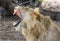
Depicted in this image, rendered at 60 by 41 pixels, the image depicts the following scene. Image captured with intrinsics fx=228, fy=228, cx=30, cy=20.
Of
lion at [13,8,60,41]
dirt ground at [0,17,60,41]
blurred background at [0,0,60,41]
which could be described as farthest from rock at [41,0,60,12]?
lion at [13,8,60,41]

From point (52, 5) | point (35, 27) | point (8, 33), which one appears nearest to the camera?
point (35, 27)

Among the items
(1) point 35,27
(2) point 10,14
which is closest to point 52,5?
(1) point 35,27

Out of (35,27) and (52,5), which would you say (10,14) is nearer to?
(52,5)

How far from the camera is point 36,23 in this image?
1.79m

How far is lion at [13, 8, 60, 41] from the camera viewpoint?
1778mm

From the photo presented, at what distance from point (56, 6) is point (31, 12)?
115 cm

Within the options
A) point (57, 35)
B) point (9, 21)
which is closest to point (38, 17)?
point (57, 35)

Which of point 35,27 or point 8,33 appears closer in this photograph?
point 35,27

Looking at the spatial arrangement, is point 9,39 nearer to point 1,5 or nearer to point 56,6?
point 56,6

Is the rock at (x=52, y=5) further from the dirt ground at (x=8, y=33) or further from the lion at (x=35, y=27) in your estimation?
the lion at (x=35, y=27)

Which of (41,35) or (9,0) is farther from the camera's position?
(9,0)

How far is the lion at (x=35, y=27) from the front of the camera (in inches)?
70.0

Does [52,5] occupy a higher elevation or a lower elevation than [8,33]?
higher

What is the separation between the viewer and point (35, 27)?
1806 mm
